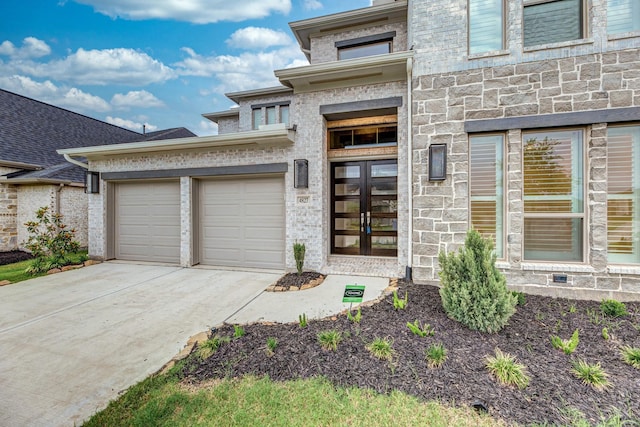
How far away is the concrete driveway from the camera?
244 centimetres

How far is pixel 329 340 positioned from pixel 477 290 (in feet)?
6.10

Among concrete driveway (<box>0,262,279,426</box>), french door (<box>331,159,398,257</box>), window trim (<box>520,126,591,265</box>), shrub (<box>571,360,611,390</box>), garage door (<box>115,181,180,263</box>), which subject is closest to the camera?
shrub (<box>571,360,611,390</box>)

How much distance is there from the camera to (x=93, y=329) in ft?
12.1

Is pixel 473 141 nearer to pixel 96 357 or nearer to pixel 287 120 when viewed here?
pixel 96 357

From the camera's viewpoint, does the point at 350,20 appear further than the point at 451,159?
Yes

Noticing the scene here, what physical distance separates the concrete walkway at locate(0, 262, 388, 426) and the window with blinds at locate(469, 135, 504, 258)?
208 centimetres

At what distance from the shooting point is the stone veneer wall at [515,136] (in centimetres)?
433

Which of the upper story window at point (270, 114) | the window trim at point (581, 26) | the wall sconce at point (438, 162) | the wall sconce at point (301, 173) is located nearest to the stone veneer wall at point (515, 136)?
the wall sconce at point (438, 162)

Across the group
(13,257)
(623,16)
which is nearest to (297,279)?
(623,16)

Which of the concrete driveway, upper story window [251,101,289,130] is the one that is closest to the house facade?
the concrete driveway

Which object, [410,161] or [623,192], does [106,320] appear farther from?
[623,192]

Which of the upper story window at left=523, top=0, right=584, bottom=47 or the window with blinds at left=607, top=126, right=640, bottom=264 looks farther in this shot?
the upper story window at left=523, top=0, right=584, bottom=47

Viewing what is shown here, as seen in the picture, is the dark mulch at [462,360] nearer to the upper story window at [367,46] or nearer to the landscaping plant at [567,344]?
the landscaping plant at [567,344]

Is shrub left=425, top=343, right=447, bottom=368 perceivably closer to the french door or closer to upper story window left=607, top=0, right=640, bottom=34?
the french door
